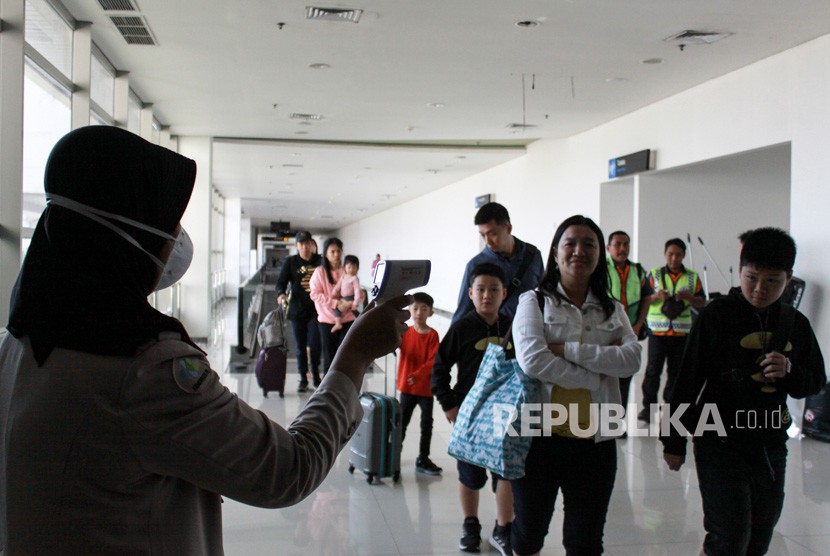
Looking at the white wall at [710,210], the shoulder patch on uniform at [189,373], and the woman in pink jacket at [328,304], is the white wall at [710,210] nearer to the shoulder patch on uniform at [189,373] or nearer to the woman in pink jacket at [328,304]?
the woman in pink jacket at [328,304]

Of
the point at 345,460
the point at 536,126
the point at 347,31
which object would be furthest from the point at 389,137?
the point at 345,460

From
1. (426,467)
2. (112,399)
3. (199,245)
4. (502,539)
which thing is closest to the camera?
(112,399)

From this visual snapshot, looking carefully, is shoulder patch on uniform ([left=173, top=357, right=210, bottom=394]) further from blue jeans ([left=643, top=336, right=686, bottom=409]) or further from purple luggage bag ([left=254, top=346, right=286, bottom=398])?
purple luggage bag ([left=254, top=346, right=286, bottom=398])

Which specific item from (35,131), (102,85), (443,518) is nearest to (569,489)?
(443,518)

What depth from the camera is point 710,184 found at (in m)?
10.1

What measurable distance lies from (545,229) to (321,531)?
10.2 metres

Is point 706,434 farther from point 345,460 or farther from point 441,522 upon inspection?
point 345,460

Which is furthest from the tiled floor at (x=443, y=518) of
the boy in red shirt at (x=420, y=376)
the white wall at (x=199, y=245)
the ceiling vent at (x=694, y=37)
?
the white wall at (x=199, y=245)

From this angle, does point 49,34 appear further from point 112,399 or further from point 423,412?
point 112,399

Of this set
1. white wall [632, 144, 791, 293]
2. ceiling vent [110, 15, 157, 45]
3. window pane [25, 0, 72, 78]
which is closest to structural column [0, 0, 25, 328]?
window pane [25, 0, 72, 78]

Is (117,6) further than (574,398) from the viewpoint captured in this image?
Yes

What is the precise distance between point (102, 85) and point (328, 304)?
12.6 feet

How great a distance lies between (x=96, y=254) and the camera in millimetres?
1032

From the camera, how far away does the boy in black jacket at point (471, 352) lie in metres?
3.78
